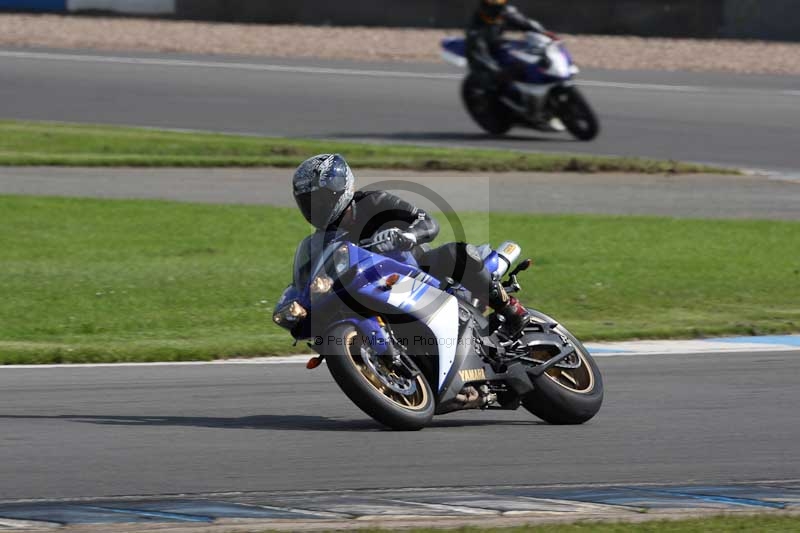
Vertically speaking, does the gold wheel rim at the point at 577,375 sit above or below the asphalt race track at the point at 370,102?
above

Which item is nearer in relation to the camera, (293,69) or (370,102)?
(370,102)

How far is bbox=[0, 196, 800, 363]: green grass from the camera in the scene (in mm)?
11000

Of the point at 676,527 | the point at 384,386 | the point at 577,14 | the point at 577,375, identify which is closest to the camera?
the point at 676,527

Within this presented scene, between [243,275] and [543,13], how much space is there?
21.0 m

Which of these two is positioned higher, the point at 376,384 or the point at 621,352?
the point at 376,384

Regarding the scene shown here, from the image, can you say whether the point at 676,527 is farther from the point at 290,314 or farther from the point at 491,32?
the point at 491,32

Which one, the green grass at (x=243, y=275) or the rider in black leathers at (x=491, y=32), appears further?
the rider in black leathers at (x=491, y=32)

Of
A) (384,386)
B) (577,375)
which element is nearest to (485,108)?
(577,375)

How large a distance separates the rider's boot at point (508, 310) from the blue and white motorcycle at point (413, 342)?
44 millimetres

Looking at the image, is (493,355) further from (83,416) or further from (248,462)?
(83,416)

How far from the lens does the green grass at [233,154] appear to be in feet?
64.1

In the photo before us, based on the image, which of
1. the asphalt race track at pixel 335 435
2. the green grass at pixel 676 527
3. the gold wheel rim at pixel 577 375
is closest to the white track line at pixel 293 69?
the asphalt race track at pixel 335 435

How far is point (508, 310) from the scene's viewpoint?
7.86 metres

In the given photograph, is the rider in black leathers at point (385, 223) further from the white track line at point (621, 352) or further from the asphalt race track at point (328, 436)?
the white track line at point (621, 352)
